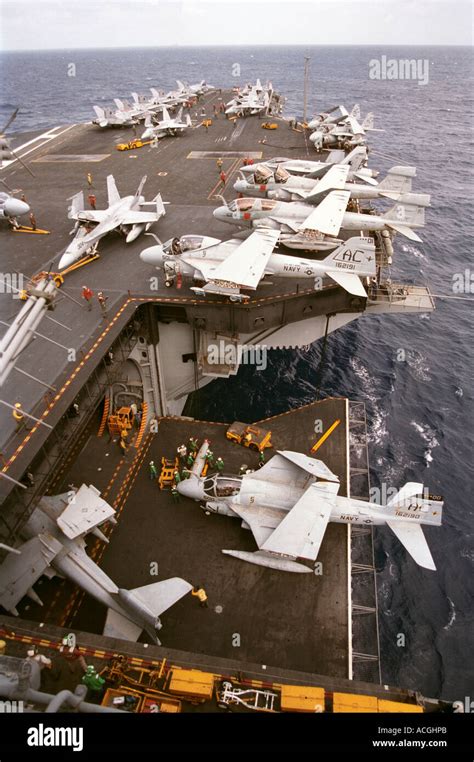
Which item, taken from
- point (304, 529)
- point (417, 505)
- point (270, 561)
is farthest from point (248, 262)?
point (270, 561)

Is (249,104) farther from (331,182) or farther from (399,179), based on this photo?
(331,182)

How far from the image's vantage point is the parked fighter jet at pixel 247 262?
29078mm

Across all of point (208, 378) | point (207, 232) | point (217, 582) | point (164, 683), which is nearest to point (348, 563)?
point (217, 582)

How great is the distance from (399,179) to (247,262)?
2116 cm

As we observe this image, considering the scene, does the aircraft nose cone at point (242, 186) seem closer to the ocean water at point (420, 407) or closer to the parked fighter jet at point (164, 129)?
the ocean water at point (420, 407)

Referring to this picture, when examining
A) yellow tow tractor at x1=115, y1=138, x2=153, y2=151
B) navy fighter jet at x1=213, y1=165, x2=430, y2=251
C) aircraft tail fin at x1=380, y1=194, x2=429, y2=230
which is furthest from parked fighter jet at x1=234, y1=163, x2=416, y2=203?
yellow tow tractor at x1=115, y1=138, x2=153, y2=151

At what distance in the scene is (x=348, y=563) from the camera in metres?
23.7

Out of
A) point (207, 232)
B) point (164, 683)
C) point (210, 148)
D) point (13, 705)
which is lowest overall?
point (164, 683)

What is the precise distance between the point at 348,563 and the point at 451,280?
46529mm

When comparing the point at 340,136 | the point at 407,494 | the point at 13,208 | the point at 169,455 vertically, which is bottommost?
the point at 407,494

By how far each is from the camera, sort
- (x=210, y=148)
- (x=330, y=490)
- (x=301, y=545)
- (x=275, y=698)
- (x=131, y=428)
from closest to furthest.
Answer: (x=275, y=698), (x=301, y=545), (x=330, y=490), (x=131, y=428), (x=210, y=148)

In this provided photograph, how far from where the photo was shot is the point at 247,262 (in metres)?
29.1

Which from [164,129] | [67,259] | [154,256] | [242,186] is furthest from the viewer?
[164,129]
